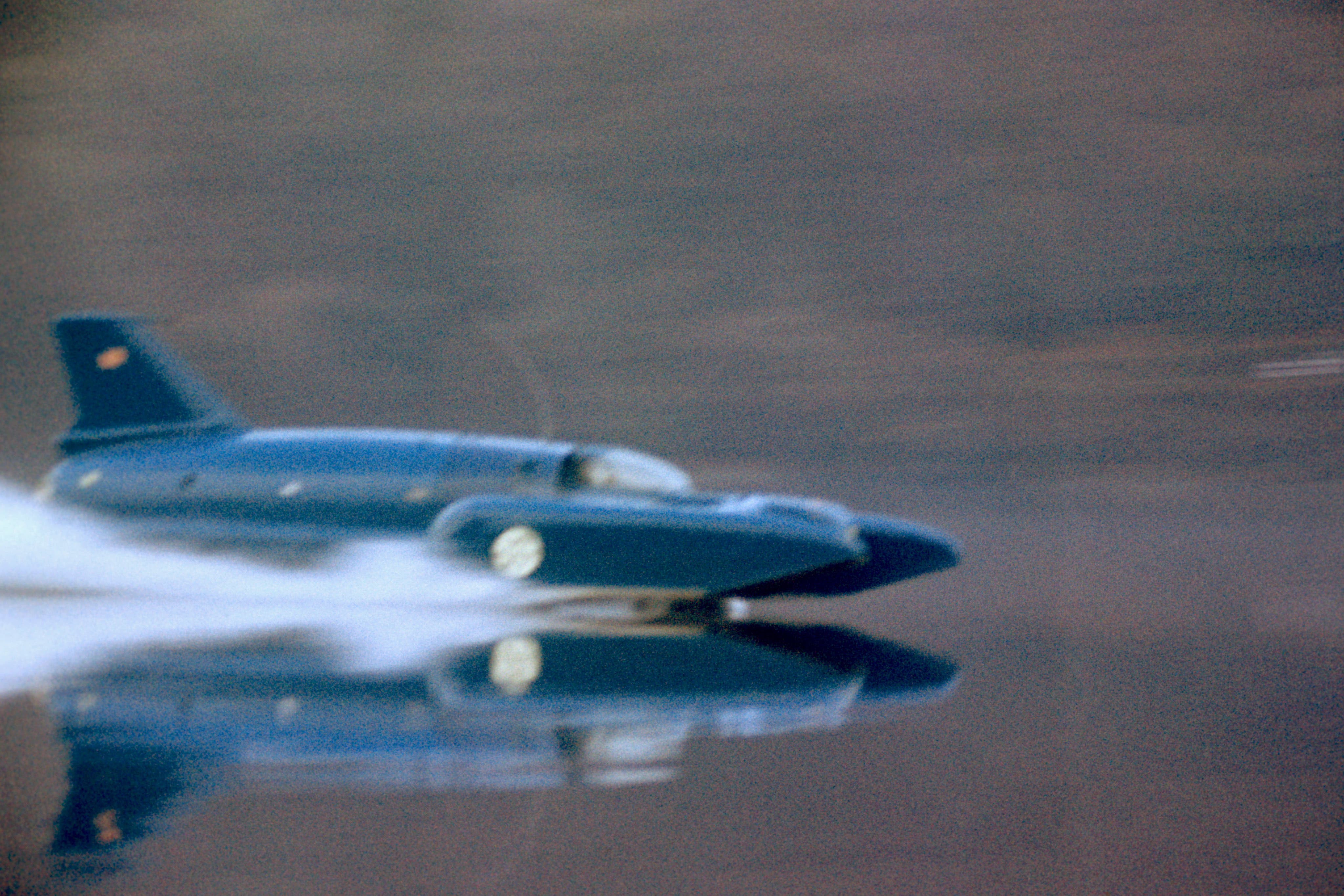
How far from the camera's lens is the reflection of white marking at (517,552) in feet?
17.3

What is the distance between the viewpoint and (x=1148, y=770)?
10.4 feet

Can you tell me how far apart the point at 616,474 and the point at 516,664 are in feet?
5.20

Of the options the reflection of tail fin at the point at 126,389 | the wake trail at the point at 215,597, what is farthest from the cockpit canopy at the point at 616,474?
the reflection of tail fin at the point at 126,389

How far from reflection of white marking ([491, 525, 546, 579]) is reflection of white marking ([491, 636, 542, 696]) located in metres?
0.40

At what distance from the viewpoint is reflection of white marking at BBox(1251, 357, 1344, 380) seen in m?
10.6

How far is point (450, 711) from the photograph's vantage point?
145 inches

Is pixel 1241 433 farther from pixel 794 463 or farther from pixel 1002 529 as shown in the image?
pixel 794 463

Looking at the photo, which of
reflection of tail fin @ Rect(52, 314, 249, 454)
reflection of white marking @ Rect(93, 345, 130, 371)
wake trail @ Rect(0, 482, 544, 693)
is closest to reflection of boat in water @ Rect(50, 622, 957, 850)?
wake trail @ Rect(0, 482, 544, 693)

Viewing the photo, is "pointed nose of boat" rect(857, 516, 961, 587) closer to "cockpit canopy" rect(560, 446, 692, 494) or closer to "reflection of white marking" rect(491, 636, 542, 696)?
"cockpit canopy" rect(560, 446, 692, 494)

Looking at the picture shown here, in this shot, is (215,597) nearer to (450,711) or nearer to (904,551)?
(450,711)

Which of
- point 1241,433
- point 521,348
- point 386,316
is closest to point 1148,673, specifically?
point 1241,433

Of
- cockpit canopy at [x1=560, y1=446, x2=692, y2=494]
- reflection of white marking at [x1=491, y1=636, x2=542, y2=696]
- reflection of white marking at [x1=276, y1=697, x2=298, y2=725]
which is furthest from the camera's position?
cockpit canopy at [x1=560, y1=446, x2=692, y2=494]

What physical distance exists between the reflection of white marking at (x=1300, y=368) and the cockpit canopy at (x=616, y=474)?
7.57 metres

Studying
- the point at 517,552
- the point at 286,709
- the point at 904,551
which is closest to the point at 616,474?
the point at 517,552
